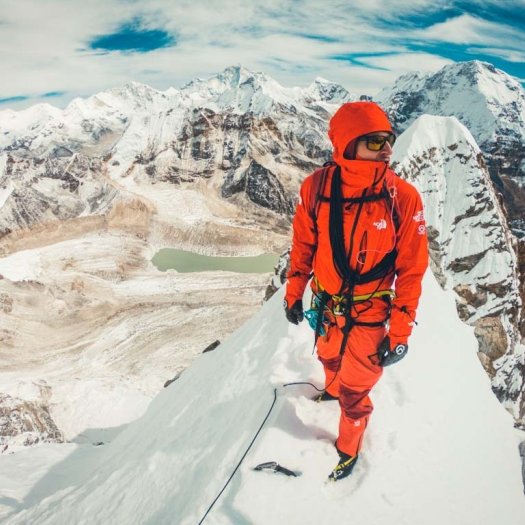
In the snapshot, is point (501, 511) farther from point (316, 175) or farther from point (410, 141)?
point (410, 141)

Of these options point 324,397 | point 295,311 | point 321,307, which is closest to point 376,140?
point 321,307

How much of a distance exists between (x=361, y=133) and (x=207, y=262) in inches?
2087

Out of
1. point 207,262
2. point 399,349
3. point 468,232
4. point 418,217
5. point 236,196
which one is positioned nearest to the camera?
point 418,217

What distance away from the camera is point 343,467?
4043 millimetres

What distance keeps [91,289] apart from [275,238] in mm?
29517

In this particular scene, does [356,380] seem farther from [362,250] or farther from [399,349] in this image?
[362,250]

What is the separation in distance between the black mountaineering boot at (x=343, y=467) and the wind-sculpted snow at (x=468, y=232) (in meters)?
13.9

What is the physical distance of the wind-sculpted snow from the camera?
17031mm

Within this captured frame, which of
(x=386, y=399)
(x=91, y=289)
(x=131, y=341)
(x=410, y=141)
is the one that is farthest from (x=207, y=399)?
(x=91, y=289)

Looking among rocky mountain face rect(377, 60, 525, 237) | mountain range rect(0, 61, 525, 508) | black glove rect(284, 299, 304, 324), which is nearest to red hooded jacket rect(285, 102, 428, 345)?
black glove rect(284, 299, 304, 324)

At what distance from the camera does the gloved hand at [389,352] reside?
3836 mm

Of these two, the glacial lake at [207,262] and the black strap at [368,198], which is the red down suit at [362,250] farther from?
the glacial lake at [207,262]

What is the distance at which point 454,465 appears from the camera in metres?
4.38

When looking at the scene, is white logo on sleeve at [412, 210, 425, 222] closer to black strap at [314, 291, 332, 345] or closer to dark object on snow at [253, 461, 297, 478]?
black strap at [314, 291, 332, 345]
